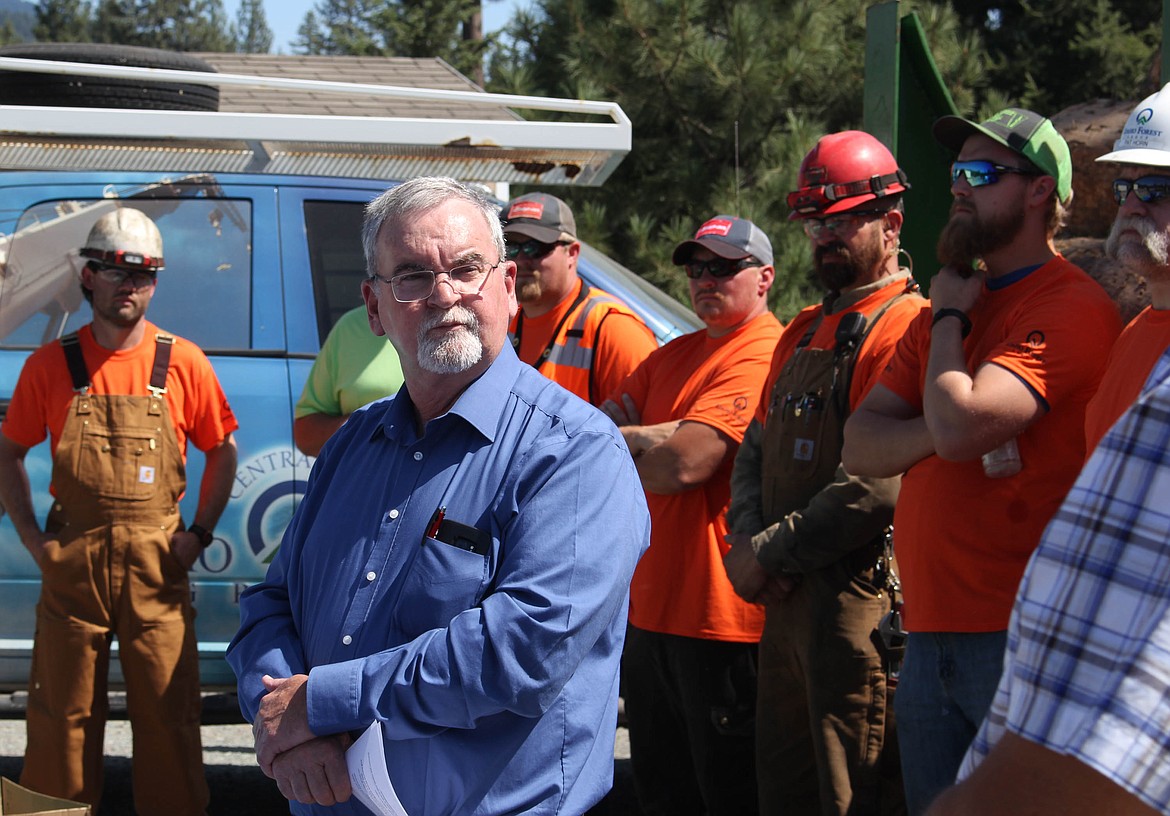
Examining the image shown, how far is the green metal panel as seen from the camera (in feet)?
14.6

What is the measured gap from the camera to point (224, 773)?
5.69m

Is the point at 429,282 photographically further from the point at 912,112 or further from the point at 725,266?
the point at 912,112

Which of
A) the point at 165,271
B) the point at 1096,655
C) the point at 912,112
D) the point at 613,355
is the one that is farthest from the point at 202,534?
the point at 1096,655

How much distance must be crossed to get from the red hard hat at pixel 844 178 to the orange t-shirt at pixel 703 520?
0.62 m

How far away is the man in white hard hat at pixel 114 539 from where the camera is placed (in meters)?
4.44

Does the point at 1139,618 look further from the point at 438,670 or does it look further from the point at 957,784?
the point at 438,670

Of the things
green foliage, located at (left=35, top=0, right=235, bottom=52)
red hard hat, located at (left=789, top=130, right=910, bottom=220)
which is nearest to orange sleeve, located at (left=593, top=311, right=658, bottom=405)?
red hard hat, located at (left=789, top=130, right=910, bottom=220)

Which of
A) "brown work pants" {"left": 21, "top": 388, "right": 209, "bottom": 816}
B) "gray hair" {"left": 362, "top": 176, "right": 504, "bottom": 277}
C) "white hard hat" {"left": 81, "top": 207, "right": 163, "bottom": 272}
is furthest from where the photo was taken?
"white hard hat" {"left": 81, "top": 207, "right": 163, "bottom": 272}

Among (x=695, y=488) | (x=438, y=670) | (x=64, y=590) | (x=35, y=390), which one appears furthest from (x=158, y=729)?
(x=438, y=670)

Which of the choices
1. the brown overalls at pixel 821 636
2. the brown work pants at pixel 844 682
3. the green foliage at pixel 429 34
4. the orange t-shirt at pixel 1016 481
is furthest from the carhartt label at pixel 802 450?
the green foliage at pixel 429 34

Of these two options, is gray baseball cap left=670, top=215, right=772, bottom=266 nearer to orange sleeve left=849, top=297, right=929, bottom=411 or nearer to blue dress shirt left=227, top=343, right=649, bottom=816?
orange sleeve left=849, top=297, right=929, bottom=411

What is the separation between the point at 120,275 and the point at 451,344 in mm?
2583

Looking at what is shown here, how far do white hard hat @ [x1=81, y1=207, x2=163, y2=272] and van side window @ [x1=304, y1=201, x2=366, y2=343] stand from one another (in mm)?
719

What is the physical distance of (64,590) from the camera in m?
4.45
